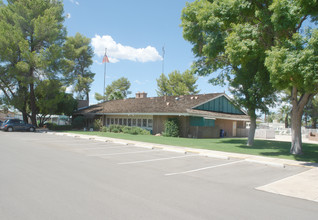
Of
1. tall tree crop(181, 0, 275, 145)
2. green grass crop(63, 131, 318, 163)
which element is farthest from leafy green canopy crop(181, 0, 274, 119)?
green grass crop(63, 131, 318, 163)

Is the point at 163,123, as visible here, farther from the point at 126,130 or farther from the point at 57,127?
the point at 57,127

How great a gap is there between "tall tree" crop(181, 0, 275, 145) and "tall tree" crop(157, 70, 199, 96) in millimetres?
30879

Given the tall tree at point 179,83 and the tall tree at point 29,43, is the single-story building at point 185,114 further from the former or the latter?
the tall tree at point 179,83

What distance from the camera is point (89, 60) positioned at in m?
53.7

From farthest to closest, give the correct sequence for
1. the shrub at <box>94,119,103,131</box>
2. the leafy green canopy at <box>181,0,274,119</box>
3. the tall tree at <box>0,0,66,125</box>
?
the shrub at <box>94,119,103,131</box> < the tall tree at <box>0,0,66,125</box> < the leafy green canopy at <box>181,0,274,119</box>

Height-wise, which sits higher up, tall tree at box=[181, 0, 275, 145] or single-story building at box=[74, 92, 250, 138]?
tall tree at box=[181, 0, 275, 145]

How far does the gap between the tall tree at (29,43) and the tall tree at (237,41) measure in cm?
2148

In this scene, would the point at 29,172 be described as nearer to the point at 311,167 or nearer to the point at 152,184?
the point at 152,184

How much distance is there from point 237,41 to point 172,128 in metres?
14.3

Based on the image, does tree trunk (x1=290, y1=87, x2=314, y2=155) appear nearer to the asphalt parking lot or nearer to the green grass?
the green grass

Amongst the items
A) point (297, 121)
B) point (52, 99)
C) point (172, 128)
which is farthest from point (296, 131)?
point (52, 99)

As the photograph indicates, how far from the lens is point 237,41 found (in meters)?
13.9

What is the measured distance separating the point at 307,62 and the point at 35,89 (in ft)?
115

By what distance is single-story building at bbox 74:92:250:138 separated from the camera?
2686 cm
